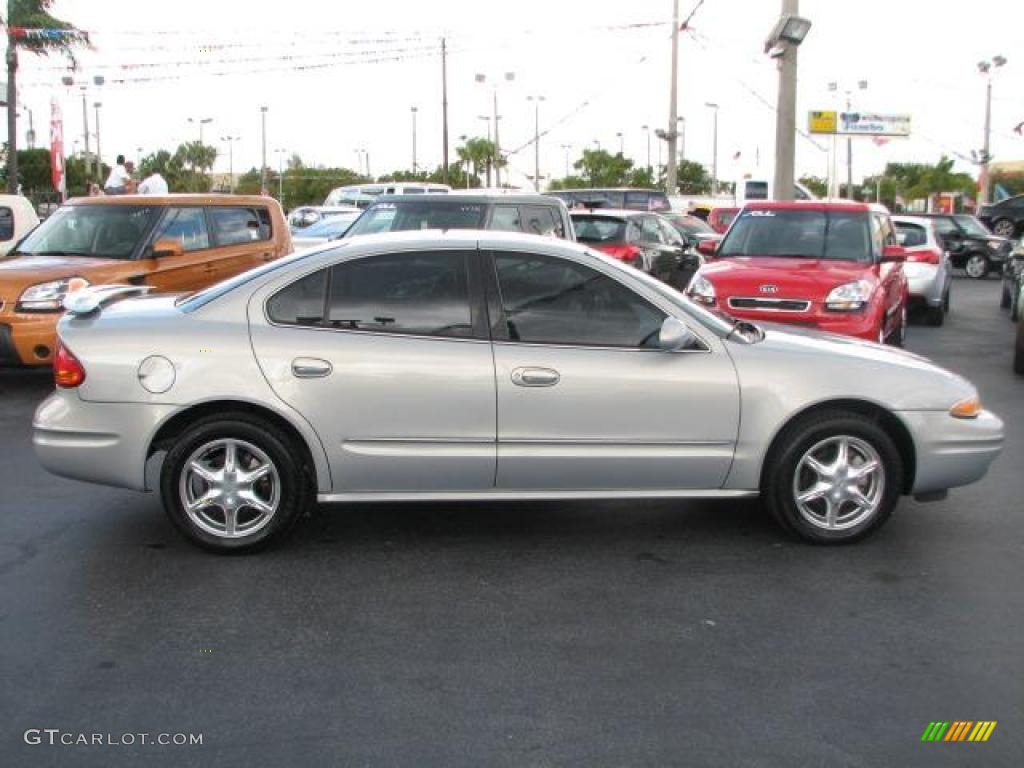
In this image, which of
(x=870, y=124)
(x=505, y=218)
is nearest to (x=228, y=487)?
(x=505, y=218)

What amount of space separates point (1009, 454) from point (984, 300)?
47.6 ft

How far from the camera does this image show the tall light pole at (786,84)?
1850cm

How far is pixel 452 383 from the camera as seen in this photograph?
5266 millimetres

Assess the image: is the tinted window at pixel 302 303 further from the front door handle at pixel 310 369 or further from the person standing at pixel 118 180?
the person standing at pixel 118 180

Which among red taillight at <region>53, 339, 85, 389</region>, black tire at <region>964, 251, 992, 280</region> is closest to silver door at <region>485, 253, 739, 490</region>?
red taillight at <region>53, 339, 85, 389</region>

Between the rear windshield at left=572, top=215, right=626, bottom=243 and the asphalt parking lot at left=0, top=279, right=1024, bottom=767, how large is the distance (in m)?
9.64

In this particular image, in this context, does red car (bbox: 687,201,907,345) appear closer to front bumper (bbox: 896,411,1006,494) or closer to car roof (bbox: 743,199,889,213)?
car roof (bbox: 743,199,889,213)

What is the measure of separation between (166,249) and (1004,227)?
31.8 meters

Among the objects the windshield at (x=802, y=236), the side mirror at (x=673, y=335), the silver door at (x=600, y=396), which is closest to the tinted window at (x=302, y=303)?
the silver door at (x=600, y=396)

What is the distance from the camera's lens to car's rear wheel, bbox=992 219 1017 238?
1390 inches

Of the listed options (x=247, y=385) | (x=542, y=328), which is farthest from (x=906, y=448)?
(x=247, y=385)

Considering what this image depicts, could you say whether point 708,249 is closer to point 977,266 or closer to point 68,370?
point 68,370

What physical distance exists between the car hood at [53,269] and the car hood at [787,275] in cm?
551

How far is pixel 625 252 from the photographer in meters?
15.3
